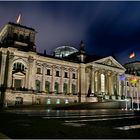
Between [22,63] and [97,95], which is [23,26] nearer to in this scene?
[22,63]

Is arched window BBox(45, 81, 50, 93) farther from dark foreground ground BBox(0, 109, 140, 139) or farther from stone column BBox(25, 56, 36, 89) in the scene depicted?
dark foreground ground BBox(0, 109, 140, 139)

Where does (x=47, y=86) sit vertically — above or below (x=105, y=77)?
below

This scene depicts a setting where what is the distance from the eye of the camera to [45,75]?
6531cm

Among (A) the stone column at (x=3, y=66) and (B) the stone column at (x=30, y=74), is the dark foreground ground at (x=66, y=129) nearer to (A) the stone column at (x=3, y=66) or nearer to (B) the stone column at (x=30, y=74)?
(A) the stone column at (x=3, y=66)

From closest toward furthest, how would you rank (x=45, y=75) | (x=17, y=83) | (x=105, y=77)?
1. (x=17, y=83)
2. (x=45, y=75)
3. (x=105, y=77)

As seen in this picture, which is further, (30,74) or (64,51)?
(64,51)

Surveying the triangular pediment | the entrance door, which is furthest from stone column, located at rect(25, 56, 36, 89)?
the triangular pediment

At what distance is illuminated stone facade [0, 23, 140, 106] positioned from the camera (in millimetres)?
56469

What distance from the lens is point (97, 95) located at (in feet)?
246

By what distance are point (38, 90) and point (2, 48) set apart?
17.4 meters

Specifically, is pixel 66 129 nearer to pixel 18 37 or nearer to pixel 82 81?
pixel 18 37

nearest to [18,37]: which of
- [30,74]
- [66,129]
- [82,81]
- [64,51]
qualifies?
[30,74]

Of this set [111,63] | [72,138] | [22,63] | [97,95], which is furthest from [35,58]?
[72,138]

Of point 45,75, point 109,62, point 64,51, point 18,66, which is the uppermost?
point 64,51
